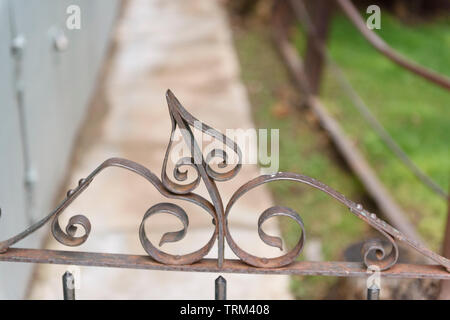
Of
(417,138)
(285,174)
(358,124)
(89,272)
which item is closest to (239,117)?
(358,124)

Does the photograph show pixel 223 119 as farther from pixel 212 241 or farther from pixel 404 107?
pixel 212 241

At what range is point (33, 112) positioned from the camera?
250 centimetres

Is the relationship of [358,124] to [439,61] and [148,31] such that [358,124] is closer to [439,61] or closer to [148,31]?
[439,61]

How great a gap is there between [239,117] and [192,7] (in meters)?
2.62

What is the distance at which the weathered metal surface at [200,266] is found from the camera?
116 centimetres

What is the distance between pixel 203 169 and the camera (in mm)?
1082

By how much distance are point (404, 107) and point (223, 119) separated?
4.43ft

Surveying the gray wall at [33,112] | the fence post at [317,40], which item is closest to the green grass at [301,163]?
the fence post at [317,40]

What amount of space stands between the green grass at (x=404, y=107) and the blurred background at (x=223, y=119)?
0.5 inches

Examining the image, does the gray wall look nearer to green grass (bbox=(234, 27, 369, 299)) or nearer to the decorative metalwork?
the decorative metalwork

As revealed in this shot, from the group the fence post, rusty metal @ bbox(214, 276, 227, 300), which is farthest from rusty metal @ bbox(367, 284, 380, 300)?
the fence post

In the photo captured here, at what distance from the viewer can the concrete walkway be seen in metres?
2.48
